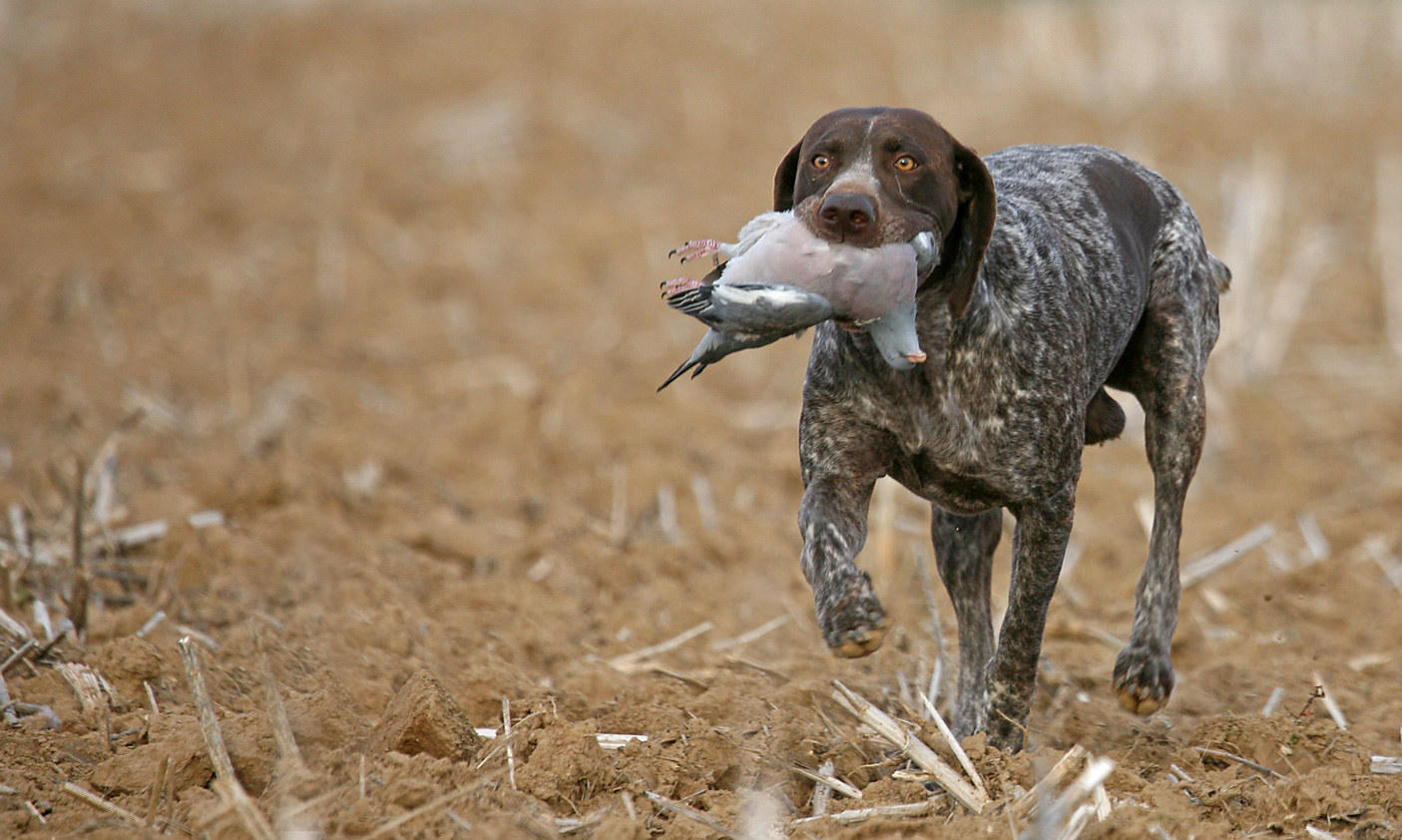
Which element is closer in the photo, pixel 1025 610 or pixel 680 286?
pixel 680 286

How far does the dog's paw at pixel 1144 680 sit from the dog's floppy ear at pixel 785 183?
74.0 inches

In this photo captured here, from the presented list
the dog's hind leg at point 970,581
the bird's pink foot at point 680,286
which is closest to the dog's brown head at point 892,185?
the bird's pink foot at point 680,286

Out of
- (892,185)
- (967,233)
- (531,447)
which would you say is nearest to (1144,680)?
(967,233)

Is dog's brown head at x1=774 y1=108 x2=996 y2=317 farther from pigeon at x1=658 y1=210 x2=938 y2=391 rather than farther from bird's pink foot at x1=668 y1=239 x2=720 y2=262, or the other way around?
bird's pink foot at x1=668 y1=239 x2=720 y2=262

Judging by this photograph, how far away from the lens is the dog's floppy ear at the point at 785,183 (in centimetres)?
404

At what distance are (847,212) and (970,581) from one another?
1.87 meters

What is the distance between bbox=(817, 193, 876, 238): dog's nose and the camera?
357 cm

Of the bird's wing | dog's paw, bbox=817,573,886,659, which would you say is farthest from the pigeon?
dog's paw, bbox=817,573,886,659

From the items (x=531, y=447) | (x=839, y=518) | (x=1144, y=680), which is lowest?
(x=531, y=447)

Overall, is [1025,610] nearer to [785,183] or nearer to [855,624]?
[855,624]

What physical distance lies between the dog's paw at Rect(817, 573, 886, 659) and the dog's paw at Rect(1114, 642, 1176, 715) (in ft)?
4.33

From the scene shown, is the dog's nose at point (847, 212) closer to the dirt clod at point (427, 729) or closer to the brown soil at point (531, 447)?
the brown soil at point (531, 447)

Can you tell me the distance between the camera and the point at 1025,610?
4.35 m

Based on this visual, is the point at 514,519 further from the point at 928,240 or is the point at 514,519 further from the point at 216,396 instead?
the point at 928,240
